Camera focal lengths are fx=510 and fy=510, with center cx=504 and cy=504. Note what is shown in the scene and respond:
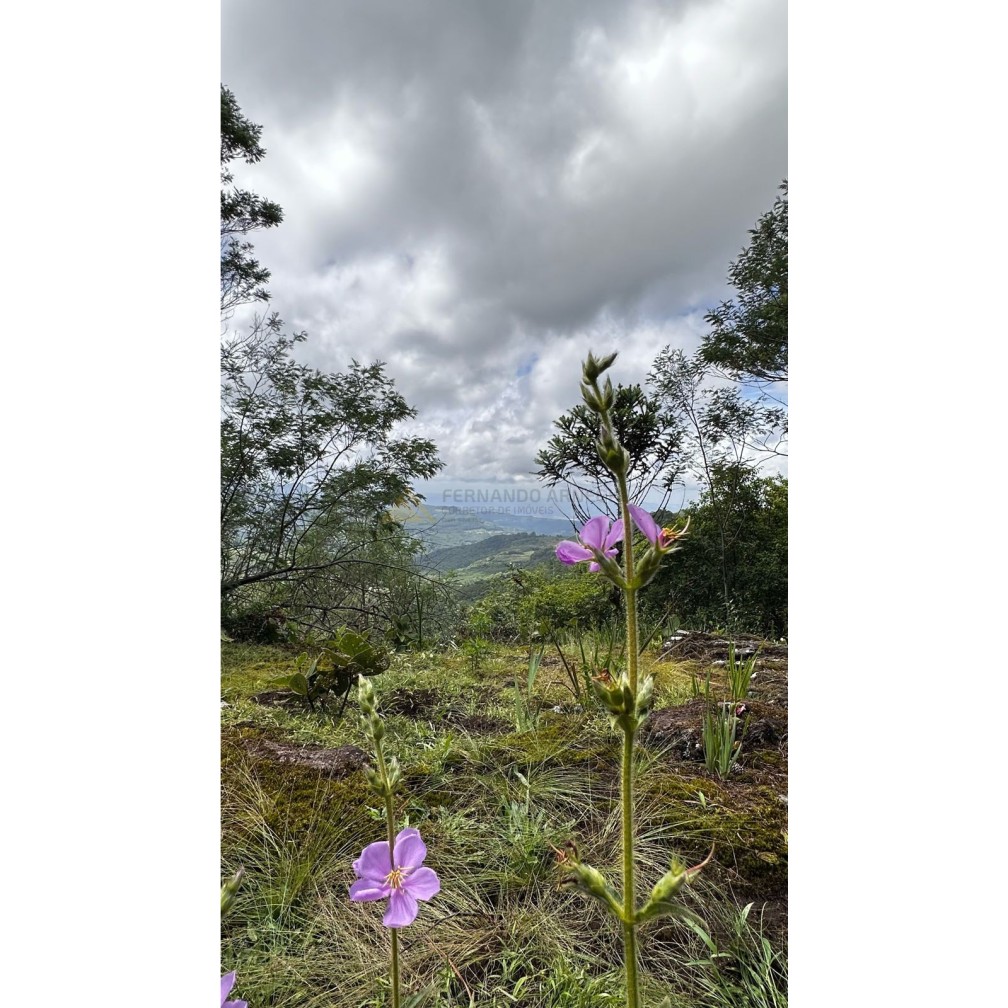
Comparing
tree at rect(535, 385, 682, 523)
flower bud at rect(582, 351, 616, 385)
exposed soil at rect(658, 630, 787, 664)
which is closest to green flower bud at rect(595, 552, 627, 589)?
flower bud at rect(582, 351, 616, 385)

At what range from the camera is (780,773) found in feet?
3.24

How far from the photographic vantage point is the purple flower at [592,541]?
1.21 feet

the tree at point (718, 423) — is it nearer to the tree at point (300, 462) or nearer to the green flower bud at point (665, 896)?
the tree at point (300, 462)

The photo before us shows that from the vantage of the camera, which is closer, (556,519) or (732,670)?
(732,670)

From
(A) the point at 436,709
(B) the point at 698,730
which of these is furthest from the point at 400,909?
(A) the point at 436,709

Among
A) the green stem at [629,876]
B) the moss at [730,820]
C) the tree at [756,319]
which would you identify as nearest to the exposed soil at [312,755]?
the moss at [730,820]

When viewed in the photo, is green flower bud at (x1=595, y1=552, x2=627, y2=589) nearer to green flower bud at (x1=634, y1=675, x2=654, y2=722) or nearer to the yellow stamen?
green flower bud at (x1=634, y1=675, x2=654, y2=722)

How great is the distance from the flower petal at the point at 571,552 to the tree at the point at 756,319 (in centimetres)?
166
